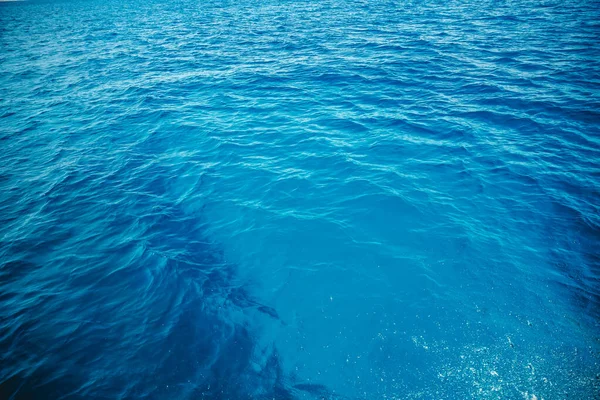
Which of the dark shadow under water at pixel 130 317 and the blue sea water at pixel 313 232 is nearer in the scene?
the dark shadow under water at pixel 130 317

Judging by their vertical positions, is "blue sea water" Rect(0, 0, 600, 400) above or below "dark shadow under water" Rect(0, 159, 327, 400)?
above

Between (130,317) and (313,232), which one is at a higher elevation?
(313,232)

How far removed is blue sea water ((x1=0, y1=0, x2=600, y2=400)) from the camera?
22.6 ft

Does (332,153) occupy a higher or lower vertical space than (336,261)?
higher

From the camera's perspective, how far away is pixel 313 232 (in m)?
10.0

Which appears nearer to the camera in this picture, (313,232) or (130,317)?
(130,317)

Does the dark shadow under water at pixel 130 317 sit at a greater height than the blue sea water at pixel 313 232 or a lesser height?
lesser

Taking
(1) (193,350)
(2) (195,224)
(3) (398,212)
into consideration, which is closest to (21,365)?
(1) (193,350)

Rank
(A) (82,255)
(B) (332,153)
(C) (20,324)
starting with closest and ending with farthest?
(C) (20,324) → (A) (82,255) → (B) (332,153)

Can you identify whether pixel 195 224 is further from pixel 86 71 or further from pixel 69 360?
pixel 86 71

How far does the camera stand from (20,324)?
7969mm

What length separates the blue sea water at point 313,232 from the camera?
6.89m

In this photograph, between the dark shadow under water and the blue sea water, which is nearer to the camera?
the dark shadow under water

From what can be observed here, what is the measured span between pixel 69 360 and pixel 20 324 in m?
2.25
